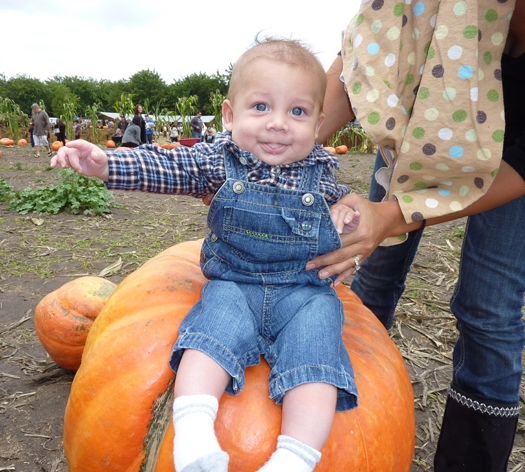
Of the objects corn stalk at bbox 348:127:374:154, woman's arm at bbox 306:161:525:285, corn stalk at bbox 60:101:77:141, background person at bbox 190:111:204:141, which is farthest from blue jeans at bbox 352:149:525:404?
corn stalk at bbox 60:101:77:141

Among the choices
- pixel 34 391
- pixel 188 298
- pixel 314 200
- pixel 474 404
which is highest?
pixel 314 200

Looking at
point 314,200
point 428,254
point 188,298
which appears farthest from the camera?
point 428,254

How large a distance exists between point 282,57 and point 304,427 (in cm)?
137

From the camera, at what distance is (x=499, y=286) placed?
1.77 m

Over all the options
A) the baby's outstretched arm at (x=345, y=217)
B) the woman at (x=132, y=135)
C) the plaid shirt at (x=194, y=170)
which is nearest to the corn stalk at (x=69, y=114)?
the woman at (x=132, y=135)

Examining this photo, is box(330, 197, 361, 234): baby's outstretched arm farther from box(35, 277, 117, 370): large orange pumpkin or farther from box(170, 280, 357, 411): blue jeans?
box(35, 277, 117, 370): large orange pumpkin

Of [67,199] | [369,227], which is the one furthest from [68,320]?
[67,199]

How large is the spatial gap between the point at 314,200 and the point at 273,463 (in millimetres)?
967

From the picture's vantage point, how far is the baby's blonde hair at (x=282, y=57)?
5.69 ft

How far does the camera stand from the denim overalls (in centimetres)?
151

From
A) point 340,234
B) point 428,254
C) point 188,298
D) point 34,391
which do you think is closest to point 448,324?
point 428,254

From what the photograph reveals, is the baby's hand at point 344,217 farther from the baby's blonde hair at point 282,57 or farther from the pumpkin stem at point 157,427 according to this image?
the pumpkin stem at point 157,427

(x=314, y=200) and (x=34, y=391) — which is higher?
(x=314, y=200)

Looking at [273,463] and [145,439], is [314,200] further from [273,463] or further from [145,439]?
[145,439]
